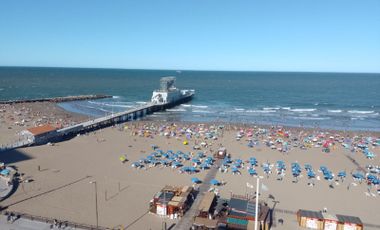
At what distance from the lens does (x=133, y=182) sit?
31.4 metres

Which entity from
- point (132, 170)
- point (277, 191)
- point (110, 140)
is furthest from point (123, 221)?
point (110, 140)

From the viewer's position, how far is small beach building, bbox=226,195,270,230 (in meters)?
22.3

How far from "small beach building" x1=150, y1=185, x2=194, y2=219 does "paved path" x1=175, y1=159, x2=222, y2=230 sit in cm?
43

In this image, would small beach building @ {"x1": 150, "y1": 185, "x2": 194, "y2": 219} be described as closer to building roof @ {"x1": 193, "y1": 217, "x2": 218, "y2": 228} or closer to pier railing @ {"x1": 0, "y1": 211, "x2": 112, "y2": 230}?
building roof @ {"x1": 193, "y1": 217, "x2": 218, "y2": 228}

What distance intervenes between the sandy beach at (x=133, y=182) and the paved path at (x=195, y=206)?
2.86 ft

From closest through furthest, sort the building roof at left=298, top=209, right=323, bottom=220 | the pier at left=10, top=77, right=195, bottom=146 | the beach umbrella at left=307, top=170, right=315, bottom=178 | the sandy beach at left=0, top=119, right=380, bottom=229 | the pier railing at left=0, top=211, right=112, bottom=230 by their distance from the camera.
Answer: the pier railing at left=0, top=211, right=112, bottom=230 → the building roof at left=298, top=209, right=323, bottom=220 → the sandy beach at left=0, top=119, right=380, bottom=229 → the beach umbrella at left=307, top=170, right=315, bottom=178 → the pier at left=10, top=77, right=195, bottom=146

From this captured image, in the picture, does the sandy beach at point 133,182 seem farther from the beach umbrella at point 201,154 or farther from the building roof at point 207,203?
the building roof at point 207,203

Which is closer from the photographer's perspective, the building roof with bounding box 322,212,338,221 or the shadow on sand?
the building roof with bounding box 322,212,338,221

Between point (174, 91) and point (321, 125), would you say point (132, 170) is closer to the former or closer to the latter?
point (321, 125)

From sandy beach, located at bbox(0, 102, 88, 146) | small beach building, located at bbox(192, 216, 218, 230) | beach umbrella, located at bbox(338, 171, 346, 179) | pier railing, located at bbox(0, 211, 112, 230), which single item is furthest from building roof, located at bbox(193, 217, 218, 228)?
sandy beach, located at bbox(0, 102, 88, 146)

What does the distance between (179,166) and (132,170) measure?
209 inches

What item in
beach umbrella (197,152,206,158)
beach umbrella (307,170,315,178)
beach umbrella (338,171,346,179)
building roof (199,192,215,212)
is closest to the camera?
building roof (199,192,215,212)

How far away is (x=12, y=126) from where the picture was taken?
57.6 metres

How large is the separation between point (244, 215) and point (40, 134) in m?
33.0
